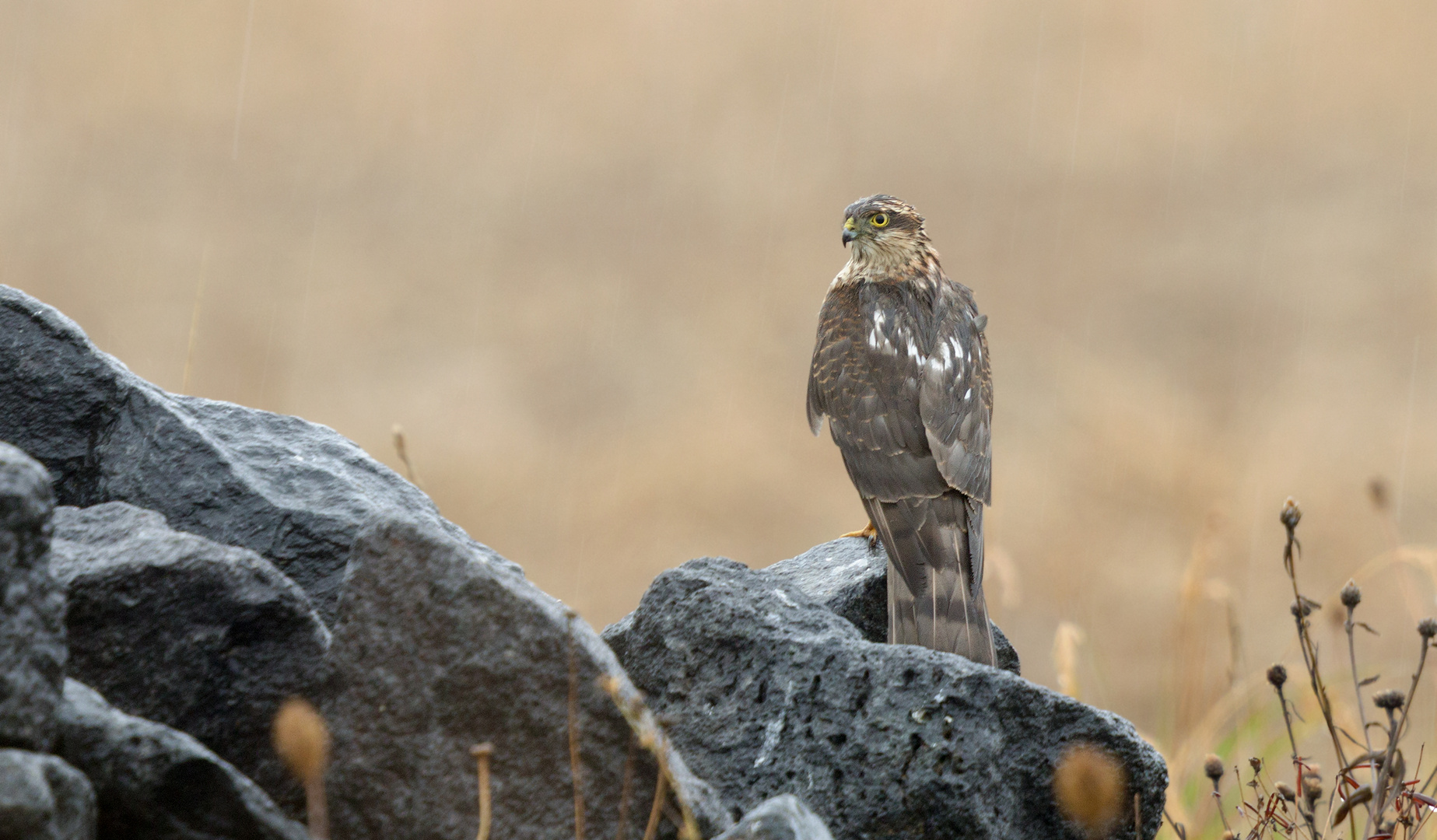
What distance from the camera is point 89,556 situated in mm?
2438

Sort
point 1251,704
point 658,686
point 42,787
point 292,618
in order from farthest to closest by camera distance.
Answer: point 1251,704 < point 658,686 < point 292,618 < point 42,787

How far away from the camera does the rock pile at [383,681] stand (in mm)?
2039

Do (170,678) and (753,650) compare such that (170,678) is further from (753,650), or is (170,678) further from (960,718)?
(960,718)

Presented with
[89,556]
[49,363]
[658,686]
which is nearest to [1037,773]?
[658,686]

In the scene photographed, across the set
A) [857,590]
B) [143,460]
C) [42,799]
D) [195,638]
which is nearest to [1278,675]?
[857,590]

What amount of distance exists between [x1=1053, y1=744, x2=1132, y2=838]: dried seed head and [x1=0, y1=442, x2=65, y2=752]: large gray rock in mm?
1890

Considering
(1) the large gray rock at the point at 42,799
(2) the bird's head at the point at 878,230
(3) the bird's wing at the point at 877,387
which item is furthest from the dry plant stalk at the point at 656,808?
(2) the bird's head at the point at 878,230

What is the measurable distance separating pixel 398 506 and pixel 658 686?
898mm

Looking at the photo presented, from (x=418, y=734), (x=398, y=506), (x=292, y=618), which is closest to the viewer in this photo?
(x=418, y=734)

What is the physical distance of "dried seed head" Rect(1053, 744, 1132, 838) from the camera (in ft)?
8.85

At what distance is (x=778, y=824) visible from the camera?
2100 mm

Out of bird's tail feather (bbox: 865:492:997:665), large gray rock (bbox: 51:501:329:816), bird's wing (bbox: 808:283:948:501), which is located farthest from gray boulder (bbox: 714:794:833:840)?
bird's wing (bbox: 808:283:948:501)

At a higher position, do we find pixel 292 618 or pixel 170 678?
pixel 292 618

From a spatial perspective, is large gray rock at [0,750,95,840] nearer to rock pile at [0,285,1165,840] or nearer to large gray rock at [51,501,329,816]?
rock pile at [0,285,1165,840]
